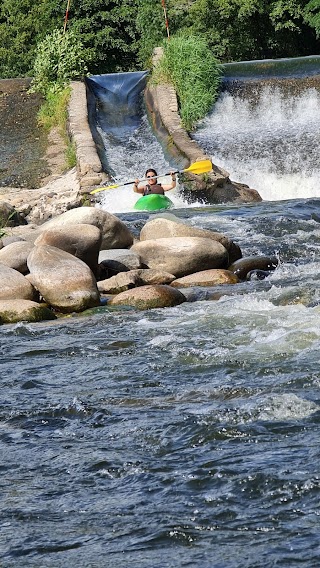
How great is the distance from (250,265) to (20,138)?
11.9 metres

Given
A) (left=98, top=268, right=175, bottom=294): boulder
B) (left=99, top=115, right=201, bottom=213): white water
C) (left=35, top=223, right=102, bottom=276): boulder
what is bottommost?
(left=99, top=115, right=201, bottom=213): white water

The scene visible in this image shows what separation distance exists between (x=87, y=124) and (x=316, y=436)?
640 inches

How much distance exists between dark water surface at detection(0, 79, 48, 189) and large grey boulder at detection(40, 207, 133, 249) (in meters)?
7.32

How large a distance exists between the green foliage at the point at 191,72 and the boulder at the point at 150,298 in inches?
483

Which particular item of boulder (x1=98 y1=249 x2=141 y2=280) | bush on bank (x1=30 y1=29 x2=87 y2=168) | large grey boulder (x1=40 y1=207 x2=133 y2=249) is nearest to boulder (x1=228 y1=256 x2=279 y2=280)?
boulder (x1=98 y1=249 x2=141 y2=280)

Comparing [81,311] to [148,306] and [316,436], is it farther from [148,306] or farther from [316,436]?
[316,436]

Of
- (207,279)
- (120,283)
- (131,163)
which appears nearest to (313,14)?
(131,163)

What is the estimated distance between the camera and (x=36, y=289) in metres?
10.3

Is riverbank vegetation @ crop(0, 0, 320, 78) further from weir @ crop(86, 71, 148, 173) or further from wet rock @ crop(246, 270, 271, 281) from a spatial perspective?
wet rock @ crop(246, 270, 271, 281)

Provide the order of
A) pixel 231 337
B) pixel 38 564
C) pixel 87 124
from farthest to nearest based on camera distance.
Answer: pixel 87 124, pixel 231 337, pixel 38 564

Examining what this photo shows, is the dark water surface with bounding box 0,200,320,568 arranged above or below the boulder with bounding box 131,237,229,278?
above

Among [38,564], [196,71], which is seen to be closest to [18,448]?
[38,564]

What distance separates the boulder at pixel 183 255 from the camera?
11438 millimetres

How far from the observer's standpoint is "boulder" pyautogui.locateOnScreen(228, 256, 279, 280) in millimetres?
11492
